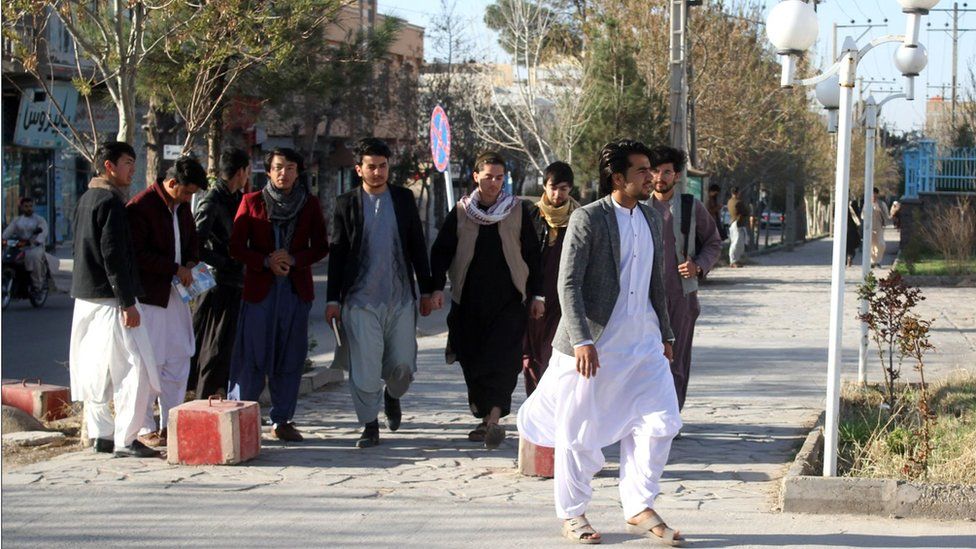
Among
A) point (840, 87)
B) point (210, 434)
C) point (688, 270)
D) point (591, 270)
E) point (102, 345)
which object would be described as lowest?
point (210, 434)

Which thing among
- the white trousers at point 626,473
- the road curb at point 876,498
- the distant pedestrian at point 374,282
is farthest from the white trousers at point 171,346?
the road curb at point 876,498

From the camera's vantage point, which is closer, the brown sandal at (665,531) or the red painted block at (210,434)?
the brown sandal at (665,531)

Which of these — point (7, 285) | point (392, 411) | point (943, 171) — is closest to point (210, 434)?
point (392, 411)

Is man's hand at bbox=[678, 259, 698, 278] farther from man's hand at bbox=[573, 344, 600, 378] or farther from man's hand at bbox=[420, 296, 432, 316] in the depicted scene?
man's hand at bbox=[573, 344, 600, 378]

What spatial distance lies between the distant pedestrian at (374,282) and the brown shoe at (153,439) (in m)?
1.25

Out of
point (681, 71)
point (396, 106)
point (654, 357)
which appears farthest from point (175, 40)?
point (396, 106)

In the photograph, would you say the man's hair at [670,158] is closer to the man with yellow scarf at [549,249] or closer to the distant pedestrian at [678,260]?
the distant pedestrian at [678,260]

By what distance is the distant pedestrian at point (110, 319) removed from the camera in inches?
319

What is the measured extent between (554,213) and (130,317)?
105 inches

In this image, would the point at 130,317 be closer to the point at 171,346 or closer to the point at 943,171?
the point at 171,346

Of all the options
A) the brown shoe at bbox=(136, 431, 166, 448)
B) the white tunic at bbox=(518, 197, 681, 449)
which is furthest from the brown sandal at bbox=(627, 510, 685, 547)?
the brown shoe at bbox=(136, 431, 166, 448)

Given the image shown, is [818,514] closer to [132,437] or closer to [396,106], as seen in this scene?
[132,437]

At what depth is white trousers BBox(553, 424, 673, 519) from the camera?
20.7 ft

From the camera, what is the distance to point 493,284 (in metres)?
8.88
